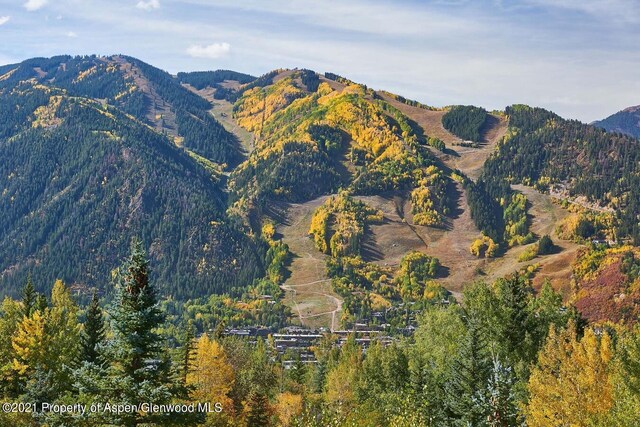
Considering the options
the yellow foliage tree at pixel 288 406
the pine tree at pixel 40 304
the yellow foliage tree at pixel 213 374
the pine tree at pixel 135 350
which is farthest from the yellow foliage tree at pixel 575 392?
the pine tree at pixel 40 304

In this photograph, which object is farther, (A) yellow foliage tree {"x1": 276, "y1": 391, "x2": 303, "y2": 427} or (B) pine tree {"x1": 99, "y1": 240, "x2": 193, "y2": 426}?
(A) yellow foliage tree {"x1": 276, "y1": 391, "x2": 303, "y2": 427}

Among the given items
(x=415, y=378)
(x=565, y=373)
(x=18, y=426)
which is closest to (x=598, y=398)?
(x=565, y=373)

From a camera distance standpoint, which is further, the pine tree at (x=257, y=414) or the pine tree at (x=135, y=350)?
the pine tree at (x=257, y=414)

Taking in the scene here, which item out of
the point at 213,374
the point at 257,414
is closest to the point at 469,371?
the point at 257,414

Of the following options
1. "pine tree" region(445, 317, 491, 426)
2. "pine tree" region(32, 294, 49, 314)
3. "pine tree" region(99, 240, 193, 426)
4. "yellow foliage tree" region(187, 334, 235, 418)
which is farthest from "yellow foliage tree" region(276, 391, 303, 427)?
"pine tree" region(99, 240, 193, 426)

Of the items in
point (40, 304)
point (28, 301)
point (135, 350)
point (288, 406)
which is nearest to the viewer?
point (135, 350)

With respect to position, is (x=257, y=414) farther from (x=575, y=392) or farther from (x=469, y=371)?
(x=575, y=392)

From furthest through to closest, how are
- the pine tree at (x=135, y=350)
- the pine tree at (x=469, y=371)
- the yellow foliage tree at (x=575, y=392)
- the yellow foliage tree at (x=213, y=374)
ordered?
1. the yellow foliage tree at (x=213, y=374)
2. the pine tree at (x=469, y=371)
3. the yellow foliage tree at (x=575, y=392)
4. the pine tree at (x=135, y=350)

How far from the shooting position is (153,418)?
38.9 meters

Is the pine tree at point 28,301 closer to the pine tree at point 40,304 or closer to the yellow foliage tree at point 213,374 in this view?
the pine tree at point 40,304

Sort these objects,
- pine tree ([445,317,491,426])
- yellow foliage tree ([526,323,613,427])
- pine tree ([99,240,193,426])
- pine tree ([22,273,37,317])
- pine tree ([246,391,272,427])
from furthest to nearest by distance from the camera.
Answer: pine tree ([22,273,37,317]) → pine tree ([246,391,272,427]) → pine tree ([445,317,491,426]) → yellow foliage tree ([526,323,613,427]) → pine tree ([99,240,193,426])

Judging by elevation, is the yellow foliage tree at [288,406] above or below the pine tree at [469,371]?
below

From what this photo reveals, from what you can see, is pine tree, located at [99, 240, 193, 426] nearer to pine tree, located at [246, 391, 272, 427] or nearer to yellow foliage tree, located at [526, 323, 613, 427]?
yellow foliage tree, located at [526, 323, 613, 427]

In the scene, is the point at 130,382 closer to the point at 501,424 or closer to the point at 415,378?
the point at 501,424
